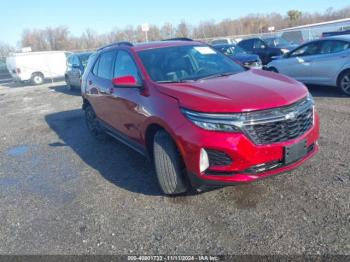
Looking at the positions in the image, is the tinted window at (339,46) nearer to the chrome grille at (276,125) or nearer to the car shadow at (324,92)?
the car shadow at (324,92)

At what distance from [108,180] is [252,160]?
2222mm

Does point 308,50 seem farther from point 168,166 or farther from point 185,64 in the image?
point 168,166

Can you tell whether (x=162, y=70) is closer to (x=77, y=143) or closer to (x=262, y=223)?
(x=262, y=223)

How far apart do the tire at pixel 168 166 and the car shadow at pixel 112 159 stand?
1.21ft

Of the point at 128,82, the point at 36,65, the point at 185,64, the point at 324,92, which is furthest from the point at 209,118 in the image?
the point at 36,65

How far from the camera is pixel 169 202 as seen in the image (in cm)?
358

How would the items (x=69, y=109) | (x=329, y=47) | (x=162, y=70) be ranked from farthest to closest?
1. (x=69, y=109)
2. (x=329, y=47)
3. (x=162, y=70)

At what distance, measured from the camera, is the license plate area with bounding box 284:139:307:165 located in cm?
303

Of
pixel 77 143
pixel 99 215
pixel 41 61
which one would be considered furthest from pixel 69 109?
pixel 41 61

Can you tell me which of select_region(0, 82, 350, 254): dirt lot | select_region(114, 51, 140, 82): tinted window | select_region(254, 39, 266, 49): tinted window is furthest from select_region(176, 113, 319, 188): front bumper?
select_region(254, 39, 266, 49): tinted window

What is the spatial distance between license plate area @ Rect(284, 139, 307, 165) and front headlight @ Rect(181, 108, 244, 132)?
559mm

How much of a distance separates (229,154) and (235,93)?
2.16ft

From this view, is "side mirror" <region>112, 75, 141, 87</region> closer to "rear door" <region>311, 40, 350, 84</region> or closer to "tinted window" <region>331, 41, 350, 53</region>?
"rear door" <region>311, 40, 350, 84</region>

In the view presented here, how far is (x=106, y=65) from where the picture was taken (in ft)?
17.1
